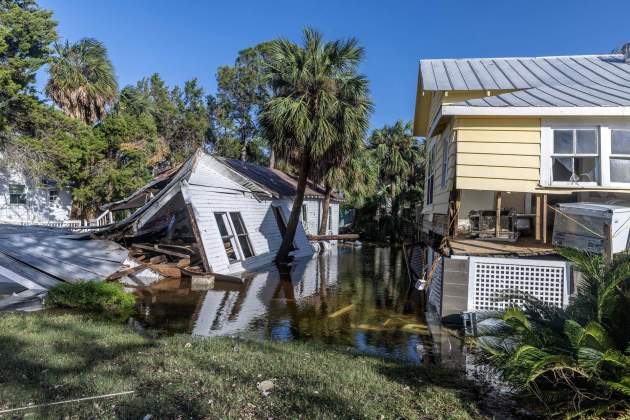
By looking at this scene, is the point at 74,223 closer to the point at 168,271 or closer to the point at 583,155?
the point at 168,271

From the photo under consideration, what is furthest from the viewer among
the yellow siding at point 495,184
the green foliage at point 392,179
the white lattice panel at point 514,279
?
the green foliage at point 392,179

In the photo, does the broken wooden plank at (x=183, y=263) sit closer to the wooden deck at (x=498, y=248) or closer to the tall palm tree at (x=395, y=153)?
the wooden deck at (x=498, y=248)

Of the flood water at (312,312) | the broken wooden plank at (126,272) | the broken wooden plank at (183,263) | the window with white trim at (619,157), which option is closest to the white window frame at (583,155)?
the window with white trim at (619,157)

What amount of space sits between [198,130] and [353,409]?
35.9 meters

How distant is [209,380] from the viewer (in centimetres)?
471

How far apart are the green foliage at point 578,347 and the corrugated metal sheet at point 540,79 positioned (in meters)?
5.57

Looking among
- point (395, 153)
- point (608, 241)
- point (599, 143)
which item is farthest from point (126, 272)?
point (395, 153)

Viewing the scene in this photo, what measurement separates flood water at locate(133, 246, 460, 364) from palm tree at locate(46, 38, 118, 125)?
553 inches

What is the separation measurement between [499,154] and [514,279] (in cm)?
266

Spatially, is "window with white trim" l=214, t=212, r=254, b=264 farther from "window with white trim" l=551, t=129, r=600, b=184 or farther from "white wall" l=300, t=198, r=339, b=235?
"window with white trim" l=551, t=129, r=600, b=184

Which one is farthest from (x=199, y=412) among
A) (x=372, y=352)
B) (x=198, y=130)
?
(x=198, y=130)

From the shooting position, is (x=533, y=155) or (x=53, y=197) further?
(x=53, y=197)

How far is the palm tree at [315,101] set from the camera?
15070 millimetres

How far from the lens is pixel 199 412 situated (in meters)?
3.89
